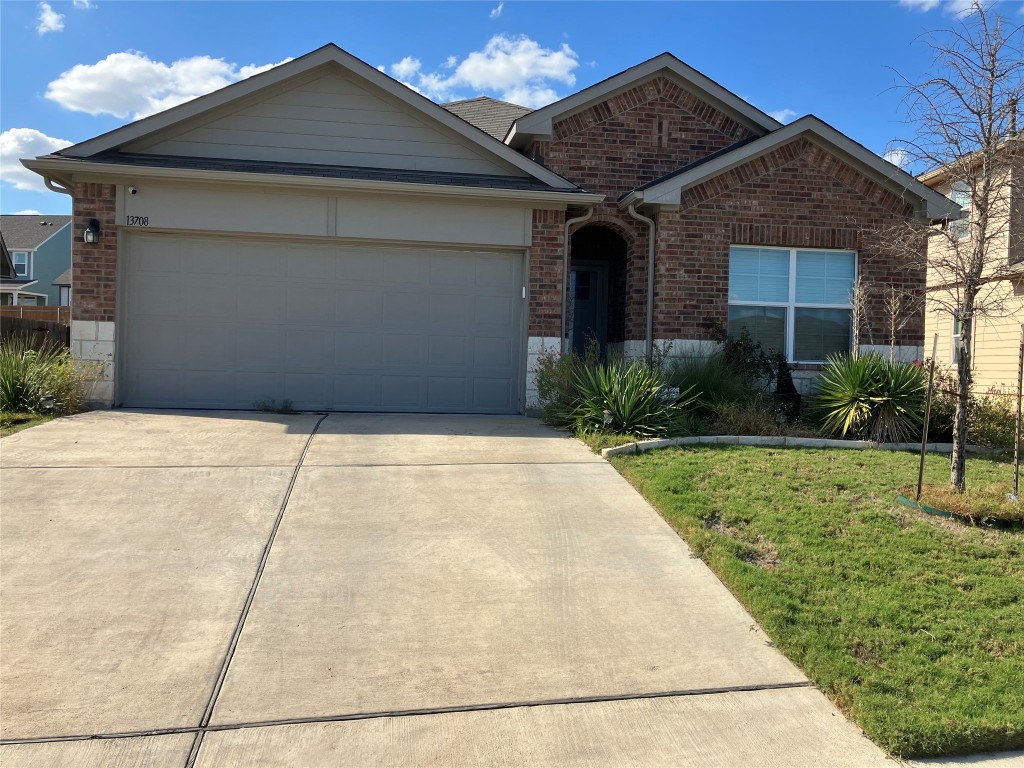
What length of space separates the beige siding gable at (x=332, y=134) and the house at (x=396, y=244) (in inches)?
1.1

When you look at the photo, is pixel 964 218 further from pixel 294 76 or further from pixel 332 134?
pixel 294 76

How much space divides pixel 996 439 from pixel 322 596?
27.3ft

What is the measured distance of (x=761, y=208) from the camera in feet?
38.4

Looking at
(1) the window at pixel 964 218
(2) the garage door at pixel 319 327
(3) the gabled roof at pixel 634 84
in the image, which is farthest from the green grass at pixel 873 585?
(3) the gabled roof at pixel 634 84

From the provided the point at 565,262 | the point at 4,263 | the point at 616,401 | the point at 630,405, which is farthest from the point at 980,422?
the point at 4,263

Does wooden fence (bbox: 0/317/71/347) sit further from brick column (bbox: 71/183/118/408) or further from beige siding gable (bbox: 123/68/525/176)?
beige siding gable (bbox: 123/68/525/176)

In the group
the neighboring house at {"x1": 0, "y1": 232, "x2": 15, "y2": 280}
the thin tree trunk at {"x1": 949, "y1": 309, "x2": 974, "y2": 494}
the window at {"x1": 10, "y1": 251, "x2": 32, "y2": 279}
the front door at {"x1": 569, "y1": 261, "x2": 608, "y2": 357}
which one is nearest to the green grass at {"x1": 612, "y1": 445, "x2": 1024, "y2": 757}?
the thin tree trunk at {"x1": 949, "y1": 309, "x2": 974, "y2": 494}

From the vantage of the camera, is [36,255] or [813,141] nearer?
[813,141]

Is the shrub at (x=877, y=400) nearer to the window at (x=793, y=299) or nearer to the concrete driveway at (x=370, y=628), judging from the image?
the window at (x=793, y=299)

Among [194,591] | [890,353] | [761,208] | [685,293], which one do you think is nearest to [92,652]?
[194,591]

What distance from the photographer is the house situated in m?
10.7

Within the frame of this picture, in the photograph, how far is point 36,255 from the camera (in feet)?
156

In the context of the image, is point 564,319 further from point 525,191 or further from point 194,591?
→ point 194,591

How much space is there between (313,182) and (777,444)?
6808mm
